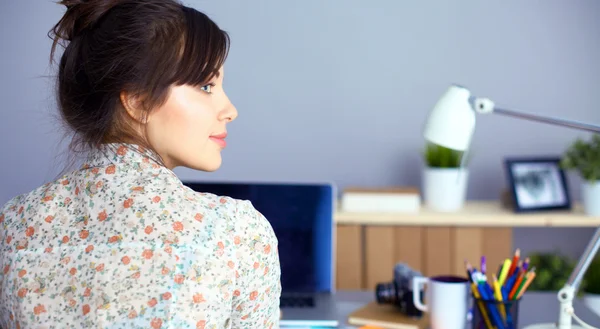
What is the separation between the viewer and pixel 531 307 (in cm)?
170

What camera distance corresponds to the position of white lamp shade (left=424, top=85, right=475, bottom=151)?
1.34 m

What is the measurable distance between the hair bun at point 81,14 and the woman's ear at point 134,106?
5.0 inches

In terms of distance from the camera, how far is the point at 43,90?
278 centimetres

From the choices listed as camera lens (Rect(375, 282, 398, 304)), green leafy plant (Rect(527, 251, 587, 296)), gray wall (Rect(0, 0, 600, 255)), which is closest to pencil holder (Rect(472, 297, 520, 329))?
camera lens (Rect(375, 282, 398, 304))

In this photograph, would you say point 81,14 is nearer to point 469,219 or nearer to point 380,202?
point 380,202

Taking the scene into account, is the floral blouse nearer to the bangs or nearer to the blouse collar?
the blouse collar

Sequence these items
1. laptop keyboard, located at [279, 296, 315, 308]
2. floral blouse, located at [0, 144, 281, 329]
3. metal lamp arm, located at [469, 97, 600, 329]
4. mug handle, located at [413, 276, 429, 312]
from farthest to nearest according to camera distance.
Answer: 1. laptop keyboard, located at [279, 296, 315, 308]
2. mug handle, located at [413, 276, 429, 312]
3. metal lamp arm, located at [469, 97, 600, 329]
4. floral blouse, located at [0, 144, 281, 329]

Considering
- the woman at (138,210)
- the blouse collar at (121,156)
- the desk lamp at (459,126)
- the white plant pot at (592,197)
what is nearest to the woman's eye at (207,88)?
the woman at (138,210)

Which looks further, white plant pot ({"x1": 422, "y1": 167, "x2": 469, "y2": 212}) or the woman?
white plant pot ({"x1": 422, "y1": 167, "x2": 469, "y2": 212})

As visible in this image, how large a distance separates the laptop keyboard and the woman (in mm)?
699

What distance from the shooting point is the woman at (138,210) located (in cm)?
87

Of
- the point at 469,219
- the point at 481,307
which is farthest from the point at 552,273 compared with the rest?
the point at 481,307

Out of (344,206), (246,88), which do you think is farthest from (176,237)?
(246,88)

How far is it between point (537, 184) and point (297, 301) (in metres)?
1.06
